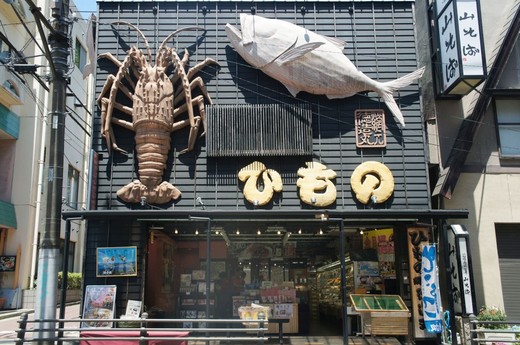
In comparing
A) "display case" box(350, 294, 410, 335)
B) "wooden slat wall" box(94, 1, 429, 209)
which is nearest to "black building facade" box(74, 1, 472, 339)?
"wooden slat wall" box(94, 1, 429, 209)

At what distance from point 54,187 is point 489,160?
39.1 feet

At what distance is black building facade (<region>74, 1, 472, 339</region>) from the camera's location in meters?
13.1

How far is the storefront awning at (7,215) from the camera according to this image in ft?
69.9

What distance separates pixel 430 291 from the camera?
12.4 m

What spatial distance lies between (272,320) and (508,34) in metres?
10.9

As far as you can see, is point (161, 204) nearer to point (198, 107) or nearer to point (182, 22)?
point (198, 107)

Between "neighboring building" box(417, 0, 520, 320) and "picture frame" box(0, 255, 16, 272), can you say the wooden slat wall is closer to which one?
"neighboring building" box(417, 0, 520, 320)

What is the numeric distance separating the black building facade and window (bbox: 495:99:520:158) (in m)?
3.09

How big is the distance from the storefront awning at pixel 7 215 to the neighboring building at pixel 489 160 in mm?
17556

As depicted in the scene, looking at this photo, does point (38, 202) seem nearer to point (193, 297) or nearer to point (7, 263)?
point (7, 263)

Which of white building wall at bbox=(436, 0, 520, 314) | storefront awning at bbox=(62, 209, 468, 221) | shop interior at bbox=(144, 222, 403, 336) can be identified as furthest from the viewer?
shop interior at bbox=(144, 222, 403, 336)

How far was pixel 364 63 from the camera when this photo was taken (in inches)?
558

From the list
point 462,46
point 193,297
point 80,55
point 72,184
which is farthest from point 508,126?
point 80,55

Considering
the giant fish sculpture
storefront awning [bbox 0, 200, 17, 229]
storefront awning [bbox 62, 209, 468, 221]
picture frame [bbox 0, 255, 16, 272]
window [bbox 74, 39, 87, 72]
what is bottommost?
picture frame [bbox 0, 255, 16, 272]
